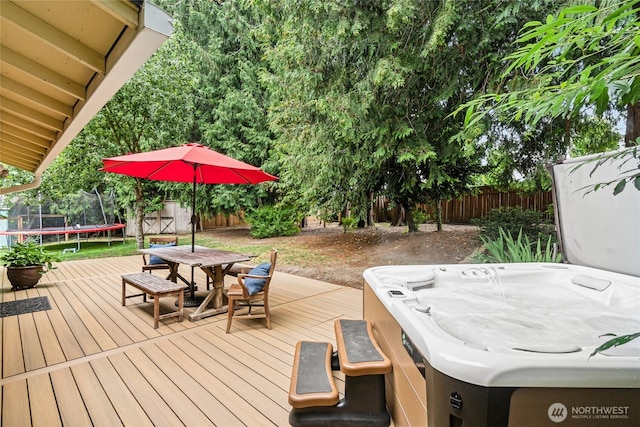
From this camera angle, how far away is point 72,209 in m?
8.79

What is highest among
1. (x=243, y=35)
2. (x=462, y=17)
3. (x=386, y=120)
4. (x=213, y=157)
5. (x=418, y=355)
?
(x=243, y=35)

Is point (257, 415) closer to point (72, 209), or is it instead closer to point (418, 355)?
point (418, 355)

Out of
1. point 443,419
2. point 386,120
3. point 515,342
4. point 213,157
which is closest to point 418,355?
point 443,419

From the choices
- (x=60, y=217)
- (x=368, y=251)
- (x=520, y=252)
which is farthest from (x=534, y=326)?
(x=60, y=217)

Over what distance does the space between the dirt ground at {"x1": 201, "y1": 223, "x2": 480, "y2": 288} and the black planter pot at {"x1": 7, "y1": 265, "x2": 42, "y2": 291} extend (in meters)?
3.82

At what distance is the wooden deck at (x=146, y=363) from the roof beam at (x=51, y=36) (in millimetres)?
1994

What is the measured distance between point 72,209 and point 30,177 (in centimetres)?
124

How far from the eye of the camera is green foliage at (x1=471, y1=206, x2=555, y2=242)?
4848 millimetres

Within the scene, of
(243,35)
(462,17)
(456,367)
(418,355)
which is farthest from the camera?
(243,35)

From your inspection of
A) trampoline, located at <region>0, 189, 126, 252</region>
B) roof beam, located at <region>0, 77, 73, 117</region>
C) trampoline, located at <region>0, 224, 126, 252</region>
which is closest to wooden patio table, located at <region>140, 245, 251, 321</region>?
roof beam, located at <region>0, 77, 73, 117</region>

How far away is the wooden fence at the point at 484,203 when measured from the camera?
5.77m

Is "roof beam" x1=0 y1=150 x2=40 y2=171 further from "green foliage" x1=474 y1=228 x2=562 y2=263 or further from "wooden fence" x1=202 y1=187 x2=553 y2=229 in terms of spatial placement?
"green foliage" x1=474 y1=228 x2=562 y2=263

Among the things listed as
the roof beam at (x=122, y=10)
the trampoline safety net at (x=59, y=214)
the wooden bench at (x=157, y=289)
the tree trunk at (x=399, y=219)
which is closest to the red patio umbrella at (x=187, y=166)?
the wooden bench at (x=157, y=289)

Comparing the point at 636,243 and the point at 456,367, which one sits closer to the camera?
the point at 456,367
